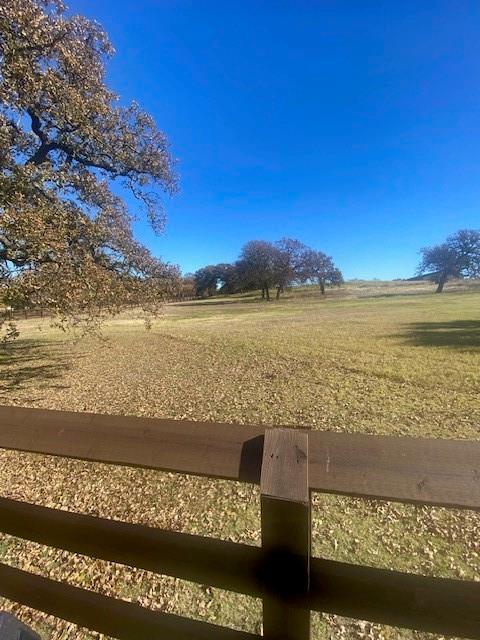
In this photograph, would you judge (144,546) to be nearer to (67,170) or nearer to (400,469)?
(400,469)

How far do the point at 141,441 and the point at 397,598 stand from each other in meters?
1.09

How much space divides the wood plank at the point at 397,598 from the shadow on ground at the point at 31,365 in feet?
30.8

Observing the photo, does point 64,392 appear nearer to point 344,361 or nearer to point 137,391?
point 137,391

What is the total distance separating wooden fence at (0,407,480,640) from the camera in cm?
112

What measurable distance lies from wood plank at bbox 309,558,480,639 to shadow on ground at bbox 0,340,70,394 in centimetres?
938

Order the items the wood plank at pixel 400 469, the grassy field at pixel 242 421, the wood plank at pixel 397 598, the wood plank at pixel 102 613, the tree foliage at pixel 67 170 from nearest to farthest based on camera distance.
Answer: the wood plank at pixel 400 469 → the wood plank at pixel 397 598 → the wood plank at pixel 102 613 → the grassy field at pixel 242 421 → the tree foliage at pixel 67 170

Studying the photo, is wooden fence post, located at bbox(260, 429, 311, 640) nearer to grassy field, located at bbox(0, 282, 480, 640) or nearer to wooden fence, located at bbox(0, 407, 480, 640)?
wooden fence, located at bbox(0, 407, 480, 640)

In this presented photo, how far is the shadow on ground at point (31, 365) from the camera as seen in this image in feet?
31.5

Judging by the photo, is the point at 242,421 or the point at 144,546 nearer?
the point at 144,546

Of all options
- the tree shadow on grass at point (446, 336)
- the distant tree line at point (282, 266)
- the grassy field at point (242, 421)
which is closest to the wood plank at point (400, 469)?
the grassy field at point (242, 421)

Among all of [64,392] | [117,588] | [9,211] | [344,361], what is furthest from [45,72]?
[344,361]

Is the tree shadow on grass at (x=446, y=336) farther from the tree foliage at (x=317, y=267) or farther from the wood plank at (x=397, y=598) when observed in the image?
the tree foliage at (x=317, y=267)

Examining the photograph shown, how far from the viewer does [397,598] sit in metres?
1.22

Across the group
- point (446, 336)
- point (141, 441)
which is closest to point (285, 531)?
point (141, 441)
